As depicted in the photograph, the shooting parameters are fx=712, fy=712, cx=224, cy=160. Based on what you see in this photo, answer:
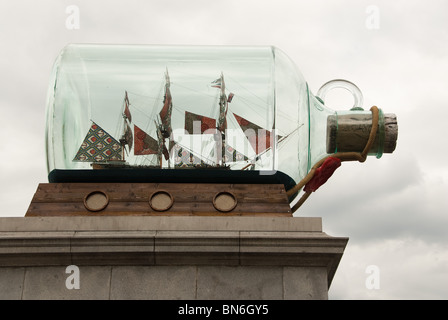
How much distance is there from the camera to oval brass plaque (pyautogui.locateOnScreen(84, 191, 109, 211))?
913 centimetres

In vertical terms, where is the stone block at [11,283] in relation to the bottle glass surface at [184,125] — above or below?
below

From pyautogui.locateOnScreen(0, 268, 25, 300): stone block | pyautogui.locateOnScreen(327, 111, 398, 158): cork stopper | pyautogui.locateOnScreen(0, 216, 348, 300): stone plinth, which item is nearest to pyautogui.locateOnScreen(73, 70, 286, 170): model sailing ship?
pyautogui.locateOnScreen(327, 111, 398, 158): cork stopper

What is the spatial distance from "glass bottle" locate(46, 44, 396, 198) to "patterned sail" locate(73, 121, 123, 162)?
0.5 inches

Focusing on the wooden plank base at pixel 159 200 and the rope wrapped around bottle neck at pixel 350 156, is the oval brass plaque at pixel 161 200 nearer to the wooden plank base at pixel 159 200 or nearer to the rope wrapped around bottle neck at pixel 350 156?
the wooden plank base at pixel 159 200

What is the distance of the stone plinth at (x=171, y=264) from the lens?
329 inches

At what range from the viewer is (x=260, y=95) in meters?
9.91

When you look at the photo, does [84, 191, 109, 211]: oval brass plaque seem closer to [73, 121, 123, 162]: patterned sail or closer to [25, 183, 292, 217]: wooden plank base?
[25, 183, 292, 217]: wooden plank base

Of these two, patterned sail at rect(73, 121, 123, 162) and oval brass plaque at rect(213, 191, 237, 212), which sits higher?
patterned sail at rect(73, 121, 123, 162)

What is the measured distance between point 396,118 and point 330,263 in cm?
264

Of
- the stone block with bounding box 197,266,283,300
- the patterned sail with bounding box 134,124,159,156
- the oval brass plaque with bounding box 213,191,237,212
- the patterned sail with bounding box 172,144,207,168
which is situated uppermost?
the patterned sail with bounding box 134,124,159,156

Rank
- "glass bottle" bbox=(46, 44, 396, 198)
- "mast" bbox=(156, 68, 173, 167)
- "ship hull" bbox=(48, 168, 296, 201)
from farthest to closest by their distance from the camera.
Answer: "mast" bbox=(156, 68, 173, 167) < "glass bottle" bbox=(46, 44, 396, 198) < "ship hull" bbox=(48, 168, 296, 201)

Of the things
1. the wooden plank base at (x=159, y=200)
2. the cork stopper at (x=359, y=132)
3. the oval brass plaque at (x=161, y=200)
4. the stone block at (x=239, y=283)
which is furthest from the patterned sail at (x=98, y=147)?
the cork stopper at (x=359, y=132)
